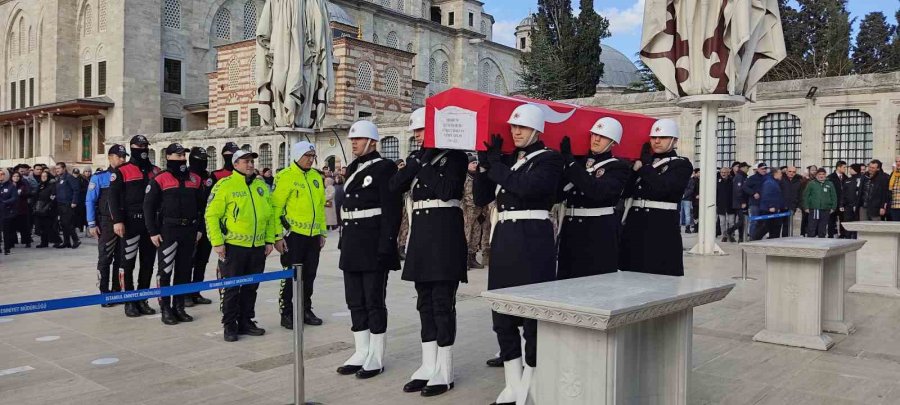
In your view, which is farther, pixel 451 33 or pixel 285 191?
pixel 451 33

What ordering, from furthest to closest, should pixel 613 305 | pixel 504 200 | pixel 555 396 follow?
pixel 504 200
pixel 555 396
pixel 613 305

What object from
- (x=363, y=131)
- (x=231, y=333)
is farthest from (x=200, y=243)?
(x=363, y=131)

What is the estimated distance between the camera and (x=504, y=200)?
4676 millimetres

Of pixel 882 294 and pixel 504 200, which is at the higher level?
pixel 504 200

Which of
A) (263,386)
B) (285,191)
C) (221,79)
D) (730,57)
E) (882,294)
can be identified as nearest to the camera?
(263,386)

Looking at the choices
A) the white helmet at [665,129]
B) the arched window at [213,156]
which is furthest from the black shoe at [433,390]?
the arched window at [213,156]

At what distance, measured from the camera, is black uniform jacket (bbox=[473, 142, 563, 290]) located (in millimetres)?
4398

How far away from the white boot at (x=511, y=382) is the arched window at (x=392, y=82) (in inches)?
1329

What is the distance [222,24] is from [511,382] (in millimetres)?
46183

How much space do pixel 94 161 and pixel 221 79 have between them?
11.8m

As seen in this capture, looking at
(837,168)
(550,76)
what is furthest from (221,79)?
(837,168)

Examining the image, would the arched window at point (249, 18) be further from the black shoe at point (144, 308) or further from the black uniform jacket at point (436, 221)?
the black uniform jacket at point (436, 221)

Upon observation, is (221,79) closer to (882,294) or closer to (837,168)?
(837,168)

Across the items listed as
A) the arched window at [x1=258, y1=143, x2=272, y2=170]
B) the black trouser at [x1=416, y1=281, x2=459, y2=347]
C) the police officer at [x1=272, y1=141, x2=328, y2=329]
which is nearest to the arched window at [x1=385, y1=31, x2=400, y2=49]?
the arched window at [x1=258, y1=143, x2=272, y2=170]
